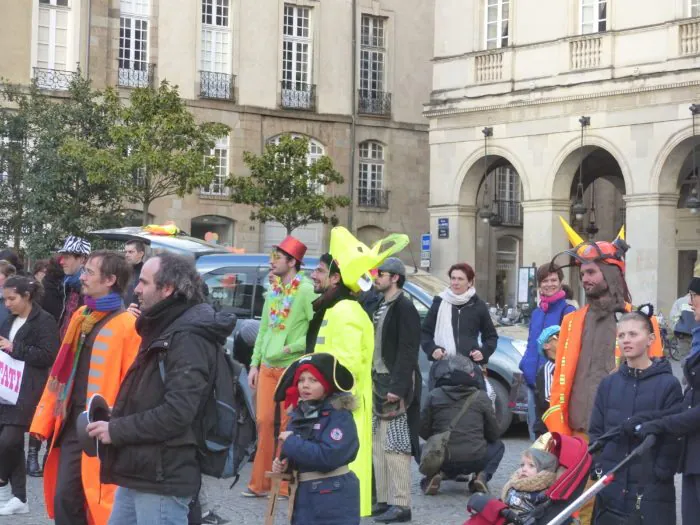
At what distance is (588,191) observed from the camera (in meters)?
43.7

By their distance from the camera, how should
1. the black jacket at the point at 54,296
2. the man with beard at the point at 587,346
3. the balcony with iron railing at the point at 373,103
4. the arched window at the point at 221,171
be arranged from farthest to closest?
the balcony with iron railing at the point at 373,103
the arched window at the point at 221,171
the black jacket at the point at 54,296
the man with beard at the point at 587,346

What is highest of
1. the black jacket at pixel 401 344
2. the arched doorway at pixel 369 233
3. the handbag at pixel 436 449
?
the arched doorway at pixel 369 233

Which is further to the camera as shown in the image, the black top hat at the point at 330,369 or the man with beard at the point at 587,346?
the man with beard at the point at 587,346

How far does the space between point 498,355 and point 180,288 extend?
896 centimetres

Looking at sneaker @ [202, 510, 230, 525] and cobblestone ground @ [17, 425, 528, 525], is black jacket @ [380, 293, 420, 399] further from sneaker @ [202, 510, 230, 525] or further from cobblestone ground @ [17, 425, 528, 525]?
sneaker @ [202, 510, 230, 525]

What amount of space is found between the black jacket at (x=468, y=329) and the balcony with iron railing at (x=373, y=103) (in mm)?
30130

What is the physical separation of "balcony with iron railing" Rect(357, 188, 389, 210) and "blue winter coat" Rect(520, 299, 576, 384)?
30465 mm

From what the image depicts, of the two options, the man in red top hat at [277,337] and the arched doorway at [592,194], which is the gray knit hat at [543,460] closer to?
the man in red top hat at [277,337]

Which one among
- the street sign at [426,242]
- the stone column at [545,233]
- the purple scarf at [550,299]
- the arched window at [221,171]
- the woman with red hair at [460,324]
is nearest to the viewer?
the purple scarf at [550,299]

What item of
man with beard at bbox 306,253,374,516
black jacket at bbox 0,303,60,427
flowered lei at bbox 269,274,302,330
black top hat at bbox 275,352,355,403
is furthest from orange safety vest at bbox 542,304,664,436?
black jacket at bbox 0,303,60,427

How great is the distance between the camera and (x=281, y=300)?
11.0 metres

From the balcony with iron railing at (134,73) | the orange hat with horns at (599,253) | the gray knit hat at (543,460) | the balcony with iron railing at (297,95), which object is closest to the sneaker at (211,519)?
the orange hat with horns at (599,253)

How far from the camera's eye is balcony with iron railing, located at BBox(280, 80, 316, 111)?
133ft

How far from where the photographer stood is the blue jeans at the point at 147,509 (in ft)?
20.1
